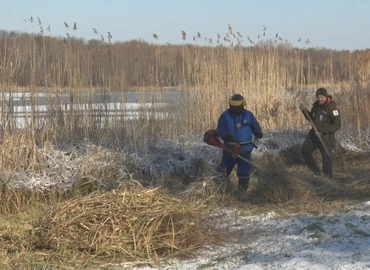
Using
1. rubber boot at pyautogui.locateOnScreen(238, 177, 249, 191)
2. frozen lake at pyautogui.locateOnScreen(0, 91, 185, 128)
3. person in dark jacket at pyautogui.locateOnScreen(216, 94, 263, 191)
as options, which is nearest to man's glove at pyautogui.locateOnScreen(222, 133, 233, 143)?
person in dark jacket at pyautogui.locateOnScreen(216, 94, 263, 191)

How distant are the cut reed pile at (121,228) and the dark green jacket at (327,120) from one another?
3735 mm

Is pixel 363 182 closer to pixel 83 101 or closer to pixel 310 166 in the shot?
pixel 310 166

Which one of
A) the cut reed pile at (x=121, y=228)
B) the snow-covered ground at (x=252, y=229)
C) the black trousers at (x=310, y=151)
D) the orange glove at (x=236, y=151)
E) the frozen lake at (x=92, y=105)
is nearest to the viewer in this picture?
the snow-covered ground at (x=252, y=229)

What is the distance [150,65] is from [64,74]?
1.98 meters

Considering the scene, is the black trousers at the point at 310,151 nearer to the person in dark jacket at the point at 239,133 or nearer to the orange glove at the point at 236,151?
the person in dark jacket at the point at 239,133

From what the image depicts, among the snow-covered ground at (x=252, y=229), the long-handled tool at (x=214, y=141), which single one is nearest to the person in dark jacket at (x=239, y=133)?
the long-handled tool at (x=214, y=141)

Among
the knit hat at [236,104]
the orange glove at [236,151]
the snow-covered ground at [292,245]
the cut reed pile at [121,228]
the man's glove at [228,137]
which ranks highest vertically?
the knit hat at [236,104]

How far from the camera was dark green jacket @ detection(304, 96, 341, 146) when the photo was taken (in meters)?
8.70

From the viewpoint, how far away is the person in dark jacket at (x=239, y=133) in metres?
7.71

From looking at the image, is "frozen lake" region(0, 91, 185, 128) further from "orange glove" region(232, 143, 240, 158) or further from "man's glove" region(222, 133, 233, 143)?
"orange glove" region(232, 143, 240, 158)

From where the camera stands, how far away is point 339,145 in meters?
10.5

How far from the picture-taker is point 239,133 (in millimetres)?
7773

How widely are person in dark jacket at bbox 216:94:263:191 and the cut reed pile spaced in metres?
2.17

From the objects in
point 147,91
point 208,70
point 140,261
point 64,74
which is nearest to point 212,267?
point 140,261
